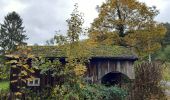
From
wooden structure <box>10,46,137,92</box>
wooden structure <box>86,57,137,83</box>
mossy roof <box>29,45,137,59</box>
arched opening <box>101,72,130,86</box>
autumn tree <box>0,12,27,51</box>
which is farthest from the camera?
autumn tree <box>0,12,27,51</box>

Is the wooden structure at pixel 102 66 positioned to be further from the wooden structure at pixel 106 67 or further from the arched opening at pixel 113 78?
the arched opening at pixel 113 78

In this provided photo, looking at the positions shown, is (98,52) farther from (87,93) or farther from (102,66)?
(87,93)

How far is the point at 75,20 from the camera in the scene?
17.2 meters

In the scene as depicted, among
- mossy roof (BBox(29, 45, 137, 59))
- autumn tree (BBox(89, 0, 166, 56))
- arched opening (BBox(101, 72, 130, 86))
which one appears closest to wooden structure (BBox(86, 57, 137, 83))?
mossy roof (BBox(29, 45, 137, 59))

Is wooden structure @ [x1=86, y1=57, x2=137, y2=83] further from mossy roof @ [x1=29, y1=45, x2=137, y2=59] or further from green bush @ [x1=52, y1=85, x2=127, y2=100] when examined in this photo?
green bush @ [x1=52, y1=85, x2=127, y2=100]

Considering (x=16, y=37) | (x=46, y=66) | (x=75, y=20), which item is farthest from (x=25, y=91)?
(x=16, y=37)

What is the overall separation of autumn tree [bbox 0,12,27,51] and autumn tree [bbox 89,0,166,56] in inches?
921

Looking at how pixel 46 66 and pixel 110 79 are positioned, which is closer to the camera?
pixel 46 66

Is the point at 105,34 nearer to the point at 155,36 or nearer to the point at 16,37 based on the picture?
the point at 155,36

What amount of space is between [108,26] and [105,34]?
50.8 inches

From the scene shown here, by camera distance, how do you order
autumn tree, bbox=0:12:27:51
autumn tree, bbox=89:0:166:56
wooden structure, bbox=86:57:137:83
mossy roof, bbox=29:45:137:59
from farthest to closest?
autumn tree, bbox=0:12:27:51, autumn tree, bbox=89:0:166:56, wooden structure, bbox=86:57:137:83, mossy roof, bbox=29:45:137:59

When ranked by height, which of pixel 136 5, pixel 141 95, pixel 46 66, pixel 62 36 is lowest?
pixel 141 95

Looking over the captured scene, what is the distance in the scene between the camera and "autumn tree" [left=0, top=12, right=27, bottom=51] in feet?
216

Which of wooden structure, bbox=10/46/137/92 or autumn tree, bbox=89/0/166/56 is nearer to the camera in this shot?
wooden structure, bbox=10/46/137/92
